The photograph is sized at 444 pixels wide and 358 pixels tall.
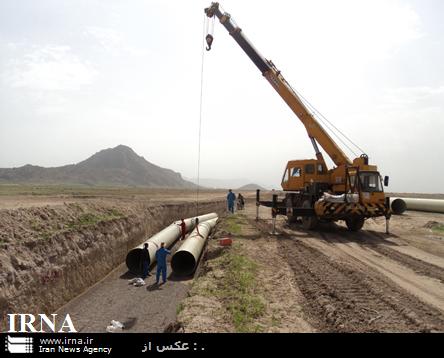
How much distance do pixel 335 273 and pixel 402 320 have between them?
356 cm

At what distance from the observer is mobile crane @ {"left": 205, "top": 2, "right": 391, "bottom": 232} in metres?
17.4

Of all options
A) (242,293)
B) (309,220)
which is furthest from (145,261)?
(309,220)

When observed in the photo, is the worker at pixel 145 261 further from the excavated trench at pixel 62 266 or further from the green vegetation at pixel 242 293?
the green vegetation at pixel 242 293

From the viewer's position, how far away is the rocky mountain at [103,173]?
13121 centimetres

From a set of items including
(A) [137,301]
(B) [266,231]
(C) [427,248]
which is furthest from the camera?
(B) [266,231]

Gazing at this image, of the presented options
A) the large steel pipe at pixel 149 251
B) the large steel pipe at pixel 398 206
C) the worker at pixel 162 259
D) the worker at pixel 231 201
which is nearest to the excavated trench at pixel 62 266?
the large steel pipe at pixel 149 251

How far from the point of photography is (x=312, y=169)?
19.7 metres

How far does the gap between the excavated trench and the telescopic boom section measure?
12.7m

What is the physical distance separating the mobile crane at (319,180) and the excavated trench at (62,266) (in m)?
9.21

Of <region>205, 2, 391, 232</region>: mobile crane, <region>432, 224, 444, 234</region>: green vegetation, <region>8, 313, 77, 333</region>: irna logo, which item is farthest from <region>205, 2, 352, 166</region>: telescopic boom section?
<region>8, 313, 77, 333</region>: irna logo

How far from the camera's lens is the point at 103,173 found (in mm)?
158250
